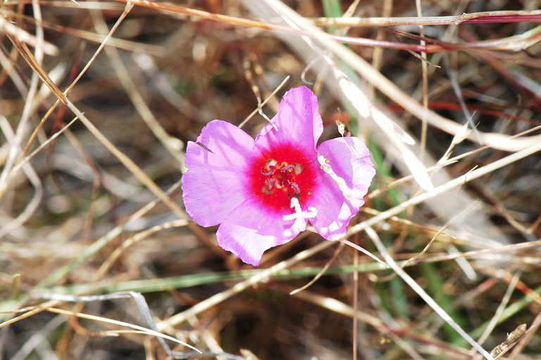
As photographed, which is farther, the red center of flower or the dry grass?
the dry grass

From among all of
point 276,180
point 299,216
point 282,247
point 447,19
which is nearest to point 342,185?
point 299,216

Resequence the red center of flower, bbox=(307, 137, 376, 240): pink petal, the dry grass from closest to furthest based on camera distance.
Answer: bbox=(307, 137, 376, 240): pink petal < the red center of flower < the dry grass

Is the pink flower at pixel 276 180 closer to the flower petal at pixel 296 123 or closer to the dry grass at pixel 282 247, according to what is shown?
the flower petal at pixel 296 123

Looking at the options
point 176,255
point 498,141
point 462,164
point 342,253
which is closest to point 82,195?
point 176,255

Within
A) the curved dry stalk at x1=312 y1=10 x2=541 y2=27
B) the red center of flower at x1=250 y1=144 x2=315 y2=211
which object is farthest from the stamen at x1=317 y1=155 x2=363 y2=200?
the curved dry stalk at x1=312 y1=10 x2=541 y2=27

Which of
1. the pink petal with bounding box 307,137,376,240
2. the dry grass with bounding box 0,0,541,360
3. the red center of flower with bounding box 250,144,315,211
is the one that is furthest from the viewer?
the dry grass with bounding box 0,0,541,360

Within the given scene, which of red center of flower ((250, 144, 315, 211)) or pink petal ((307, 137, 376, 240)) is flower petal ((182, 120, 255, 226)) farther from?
pink petal ((307, 137, 376, 240))

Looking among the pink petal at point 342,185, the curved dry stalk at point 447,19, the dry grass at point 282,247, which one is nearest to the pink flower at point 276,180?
the pink petal at point 342,185
